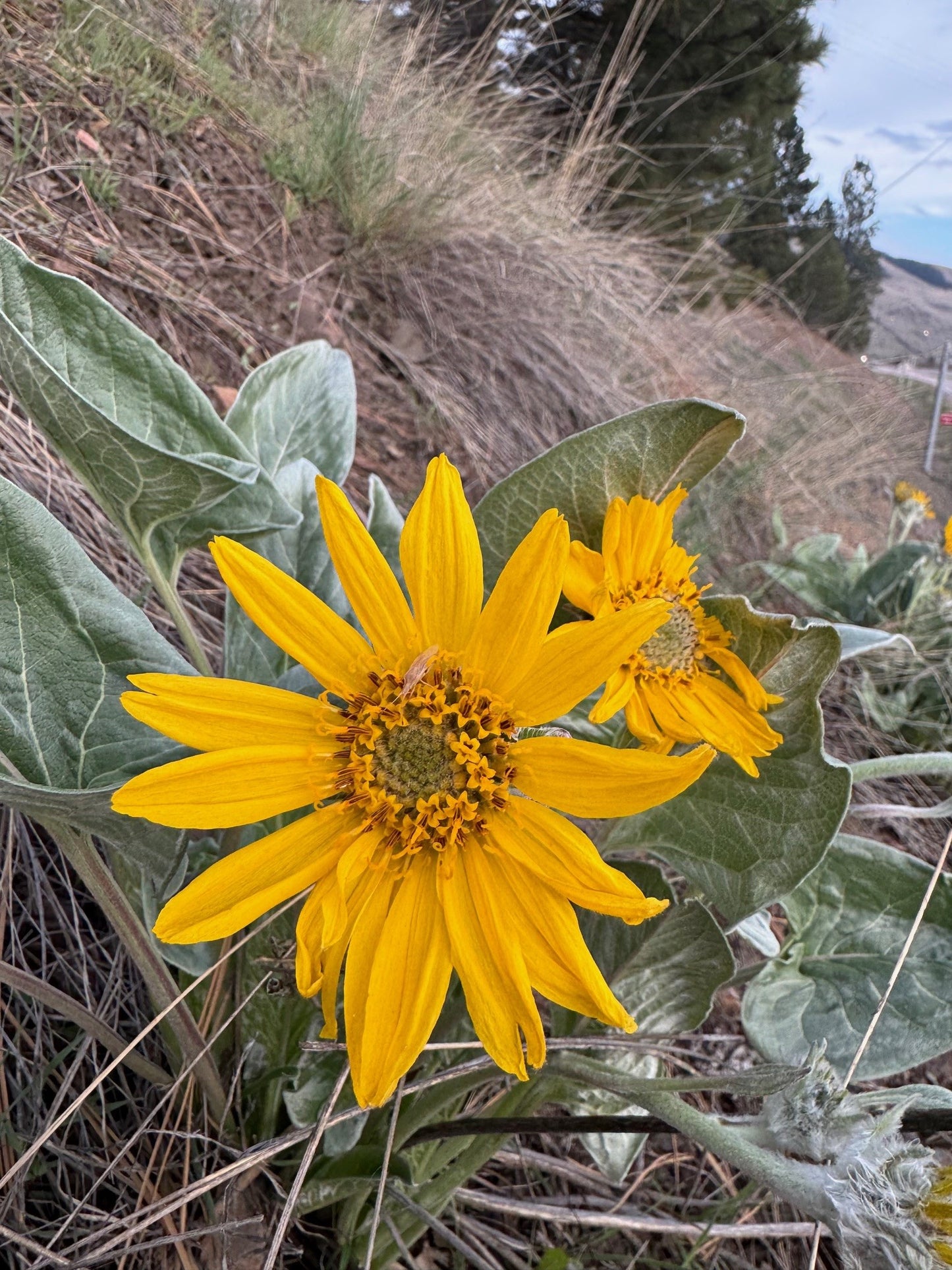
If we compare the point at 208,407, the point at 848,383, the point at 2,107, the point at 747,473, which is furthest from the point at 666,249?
the point at 208,407

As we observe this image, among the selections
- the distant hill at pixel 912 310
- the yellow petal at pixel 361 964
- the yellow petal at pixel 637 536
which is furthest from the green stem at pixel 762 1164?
the distant hill at pixel 912 310

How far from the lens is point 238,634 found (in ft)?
3.71

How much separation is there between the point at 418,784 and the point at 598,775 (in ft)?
0.52

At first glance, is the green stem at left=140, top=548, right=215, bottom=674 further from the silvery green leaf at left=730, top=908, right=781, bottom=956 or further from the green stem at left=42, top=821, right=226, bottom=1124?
the silvery green leaf at left=730, top=908, right=781, bottom=956

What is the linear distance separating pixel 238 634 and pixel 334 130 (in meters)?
3.21

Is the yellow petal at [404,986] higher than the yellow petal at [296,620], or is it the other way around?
the yellow petal at [296,620]

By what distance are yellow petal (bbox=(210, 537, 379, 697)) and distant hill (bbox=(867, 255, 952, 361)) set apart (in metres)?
4.95

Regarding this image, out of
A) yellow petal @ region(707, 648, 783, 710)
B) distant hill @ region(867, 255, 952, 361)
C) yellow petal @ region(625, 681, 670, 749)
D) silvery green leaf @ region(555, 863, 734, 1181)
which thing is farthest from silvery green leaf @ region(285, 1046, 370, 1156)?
distant hill @ region(867, 255, 952, 361)

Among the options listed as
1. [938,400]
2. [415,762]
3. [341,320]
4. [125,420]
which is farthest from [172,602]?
[938,400]

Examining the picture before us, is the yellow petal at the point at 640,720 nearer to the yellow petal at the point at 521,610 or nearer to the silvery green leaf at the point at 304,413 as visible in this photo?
the yellow petal at the point at 521,610

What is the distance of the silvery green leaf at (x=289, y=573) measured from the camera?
1128 mm

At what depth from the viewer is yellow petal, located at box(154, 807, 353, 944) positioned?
675mm

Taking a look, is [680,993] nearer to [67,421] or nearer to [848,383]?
[67,421]

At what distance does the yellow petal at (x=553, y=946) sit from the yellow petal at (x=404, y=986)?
0.20 feet
